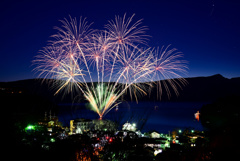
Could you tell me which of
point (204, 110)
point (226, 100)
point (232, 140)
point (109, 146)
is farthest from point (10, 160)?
point (204, 110)

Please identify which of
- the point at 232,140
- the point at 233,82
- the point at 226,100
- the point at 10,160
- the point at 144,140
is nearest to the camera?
the point at 232,140

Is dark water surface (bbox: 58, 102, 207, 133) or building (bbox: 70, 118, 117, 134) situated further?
building (bbox: 70, 118, 117, 134)

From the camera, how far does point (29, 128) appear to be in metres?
8.46

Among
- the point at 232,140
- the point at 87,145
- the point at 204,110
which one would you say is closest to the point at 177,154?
the point at 232,140

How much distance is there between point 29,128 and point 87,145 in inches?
180

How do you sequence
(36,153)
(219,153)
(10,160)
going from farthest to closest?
(36,153) < (10,160) < (219,153)

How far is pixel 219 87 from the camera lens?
563 feet

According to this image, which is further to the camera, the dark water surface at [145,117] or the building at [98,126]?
the building at [98,126]

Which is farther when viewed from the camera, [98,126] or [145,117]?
[145,117]

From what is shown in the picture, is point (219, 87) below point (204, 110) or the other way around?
the other way around

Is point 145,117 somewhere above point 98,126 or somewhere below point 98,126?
below

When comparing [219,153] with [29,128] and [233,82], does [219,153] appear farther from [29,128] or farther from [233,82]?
[233,82]

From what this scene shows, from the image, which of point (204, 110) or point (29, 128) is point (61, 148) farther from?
point (204, 110)

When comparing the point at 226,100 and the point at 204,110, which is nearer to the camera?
the point at 226,100
